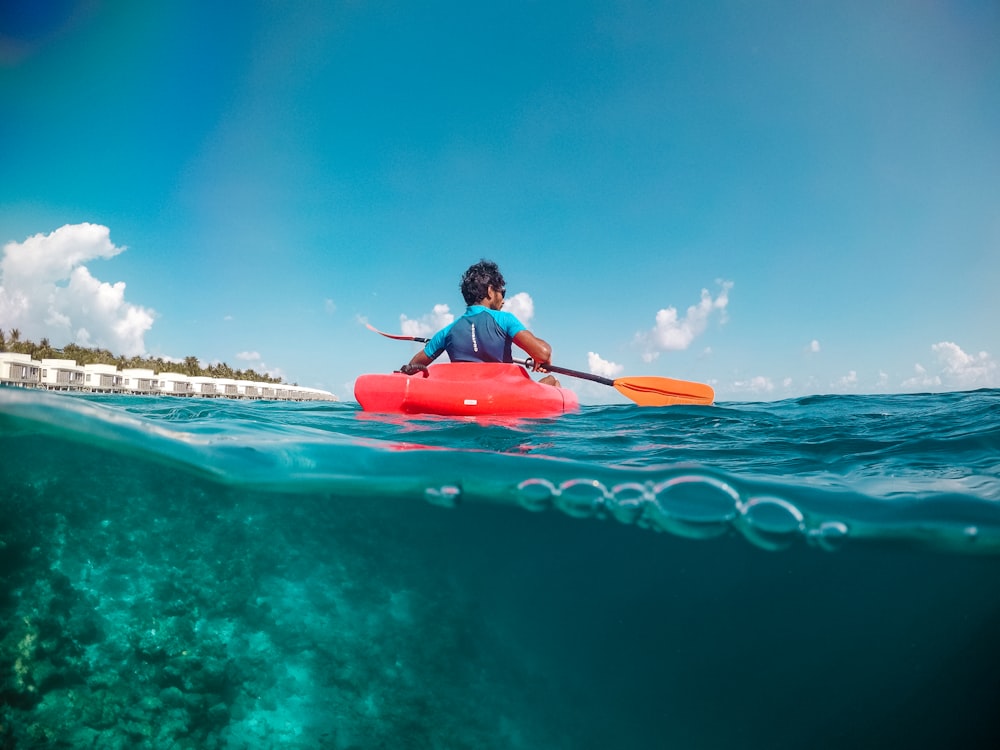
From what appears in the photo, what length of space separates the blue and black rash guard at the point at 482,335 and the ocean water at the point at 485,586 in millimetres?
1957

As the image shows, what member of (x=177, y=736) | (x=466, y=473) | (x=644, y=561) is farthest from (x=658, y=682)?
(x=177, y=736)

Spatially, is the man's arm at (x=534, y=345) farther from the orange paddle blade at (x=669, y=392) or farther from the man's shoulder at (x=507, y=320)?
the orange paddle blade at (x=669, y=392)

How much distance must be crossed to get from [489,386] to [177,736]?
4361mm

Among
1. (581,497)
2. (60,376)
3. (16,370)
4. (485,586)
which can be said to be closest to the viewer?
(581,497)

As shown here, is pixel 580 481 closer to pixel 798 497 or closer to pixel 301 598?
pixel 798 497

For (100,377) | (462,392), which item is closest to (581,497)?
(462,392)

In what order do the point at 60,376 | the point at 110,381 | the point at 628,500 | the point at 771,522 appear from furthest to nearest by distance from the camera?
the point at 110,381, the point at 60,376, the point at 628,500, the point at 771,522

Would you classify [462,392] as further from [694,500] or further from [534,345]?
[694,500]

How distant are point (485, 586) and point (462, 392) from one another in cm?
228

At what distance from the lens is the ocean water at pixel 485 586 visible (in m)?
4.34

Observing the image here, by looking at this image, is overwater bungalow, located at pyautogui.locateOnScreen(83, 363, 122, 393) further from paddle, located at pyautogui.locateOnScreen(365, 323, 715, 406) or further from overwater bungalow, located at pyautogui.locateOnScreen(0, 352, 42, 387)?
paddle, located at pyautogui.locateOnScreen(365, 323, 715, 406)

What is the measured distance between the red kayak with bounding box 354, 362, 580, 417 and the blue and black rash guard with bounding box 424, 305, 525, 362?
1.32ft

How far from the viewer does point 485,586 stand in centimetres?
601

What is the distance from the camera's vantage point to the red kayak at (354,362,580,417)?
21.2 feet
